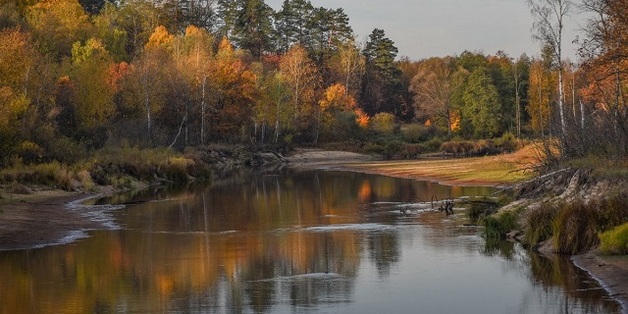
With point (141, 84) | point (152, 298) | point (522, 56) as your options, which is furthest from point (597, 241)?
point (522, 56)

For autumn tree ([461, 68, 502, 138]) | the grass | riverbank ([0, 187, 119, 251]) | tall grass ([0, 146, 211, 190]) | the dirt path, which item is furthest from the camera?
autumn tree ([461, 68, 502, 138])

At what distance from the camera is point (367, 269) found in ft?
73.8

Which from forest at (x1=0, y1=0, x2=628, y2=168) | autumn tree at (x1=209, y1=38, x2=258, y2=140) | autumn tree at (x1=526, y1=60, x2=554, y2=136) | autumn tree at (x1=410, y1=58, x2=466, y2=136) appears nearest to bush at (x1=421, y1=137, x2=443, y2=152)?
forest at (x1=0, y1=0, x2=628, y2=168)

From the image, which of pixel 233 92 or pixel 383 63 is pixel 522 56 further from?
pixel 233 92

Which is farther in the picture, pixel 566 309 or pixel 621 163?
pixel 621 163

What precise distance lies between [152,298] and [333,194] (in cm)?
3077

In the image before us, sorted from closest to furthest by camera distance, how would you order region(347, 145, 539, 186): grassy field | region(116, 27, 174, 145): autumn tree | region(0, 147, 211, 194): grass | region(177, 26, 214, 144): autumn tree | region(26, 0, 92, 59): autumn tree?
region(0, 147, 211, 194): grass
region(347, 145, 539, 186): grassy field
region(116, 27, 174, 145): autumn tree
region(177, 26, 214, 144): autumn tree
region(26, 0, 92, 59): autumn tree

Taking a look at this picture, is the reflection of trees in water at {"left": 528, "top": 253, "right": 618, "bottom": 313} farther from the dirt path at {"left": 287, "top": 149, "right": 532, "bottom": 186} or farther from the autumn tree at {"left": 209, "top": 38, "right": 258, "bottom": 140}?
the autumn tree at {"left": 209, "top": 38, "right": 258, "bottom": 140}

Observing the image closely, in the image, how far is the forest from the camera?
48938 mm

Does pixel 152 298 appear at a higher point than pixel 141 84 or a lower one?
lower

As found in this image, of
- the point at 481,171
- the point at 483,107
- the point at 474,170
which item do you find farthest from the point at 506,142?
the point at 481,171

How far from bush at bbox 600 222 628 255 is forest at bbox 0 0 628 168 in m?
5.11

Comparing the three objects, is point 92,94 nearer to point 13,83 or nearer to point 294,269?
point 13,83

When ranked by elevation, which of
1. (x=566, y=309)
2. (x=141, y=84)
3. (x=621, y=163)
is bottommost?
(x=566, y=309)
